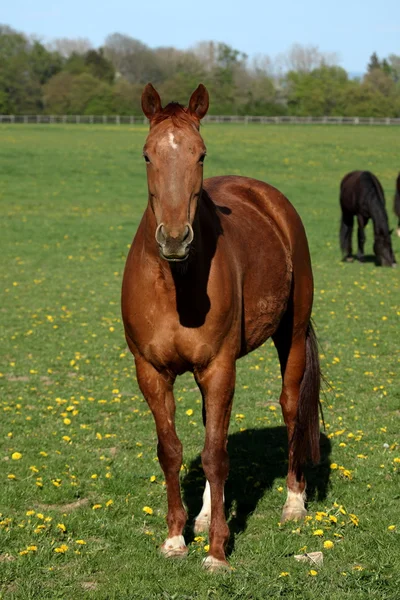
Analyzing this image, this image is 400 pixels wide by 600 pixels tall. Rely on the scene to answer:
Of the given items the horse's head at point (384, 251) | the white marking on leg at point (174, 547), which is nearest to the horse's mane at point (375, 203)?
the horse's head at point (384, 251)

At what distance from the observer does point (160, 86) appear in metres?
93.7

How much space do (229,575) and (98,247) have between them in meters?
17.9

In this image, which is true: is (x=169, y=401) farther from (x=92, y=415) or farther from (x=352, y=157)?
(x=352, y=157)

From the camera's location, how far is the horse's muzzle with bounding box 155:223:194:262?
3.95 m

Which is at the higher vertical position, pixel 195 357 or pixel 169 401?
pixel 195 357

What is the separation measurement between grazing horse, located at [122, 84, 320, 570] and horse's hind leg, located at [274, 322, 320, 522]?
0.16 meters

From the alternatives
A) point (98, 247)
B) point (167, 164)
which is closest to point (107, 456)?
point (167, 164)

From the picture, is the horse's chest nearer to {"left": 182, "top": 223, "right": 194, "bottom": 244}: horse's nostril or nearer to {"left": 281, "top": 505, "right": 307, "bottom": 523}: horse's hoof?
{"left": 182, "top": 223, "right": 194, "bottom": 244}: horse's nostril

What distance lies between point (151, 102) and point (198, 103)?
0.89ft

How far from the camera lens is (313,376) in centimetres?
616

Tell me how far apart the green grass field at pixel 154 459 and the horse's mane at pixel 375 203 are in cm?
103

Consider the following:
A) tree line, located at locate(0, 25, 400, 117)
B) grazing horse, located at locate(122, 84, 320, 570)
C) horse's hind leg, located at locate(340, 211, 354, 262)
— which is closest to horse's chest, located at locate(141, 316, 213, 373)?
grazing horse, located at locate(122, 84, 320, 570)

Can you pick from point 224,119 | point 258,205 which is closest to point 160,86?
point 224,119

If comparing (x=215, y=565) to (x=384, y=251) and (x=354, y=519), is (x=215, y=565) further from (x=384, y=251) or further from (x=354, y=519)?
(x=384, y=251)
